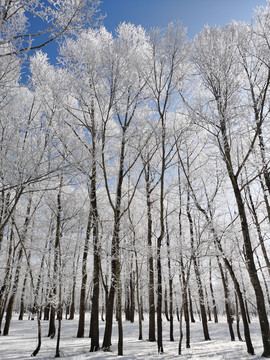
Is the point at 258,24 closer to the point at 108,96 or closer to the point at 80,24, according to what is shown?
the point at 108,96

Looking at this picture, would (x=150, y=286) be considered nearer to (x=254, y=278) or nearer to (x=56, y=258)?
(x=56, y=258)

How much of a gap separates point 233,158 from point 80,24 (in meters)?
8.56

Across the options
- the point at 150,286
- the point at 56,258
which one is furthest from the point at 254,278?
the point at 56,258

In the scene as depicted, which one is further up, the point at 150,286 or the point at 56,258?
the point at 56,258

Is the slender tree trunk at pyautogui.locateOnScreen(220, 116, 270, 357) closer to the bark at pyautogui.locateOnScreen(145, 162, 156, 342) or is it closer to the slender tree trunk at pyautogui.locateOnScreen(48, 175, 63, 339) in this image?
the bark at pyautogui.locateOnScreen(145, 162, 156, 342)

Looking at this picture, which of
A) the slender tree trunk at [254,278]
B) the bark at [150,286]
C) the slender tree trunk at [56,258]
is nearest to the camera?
the slender tree trunk at [254,278]

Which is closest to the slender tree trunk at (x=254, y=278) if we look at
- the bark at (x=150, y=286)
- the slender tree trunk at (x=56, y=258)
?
the bark at (x=150, y=286)

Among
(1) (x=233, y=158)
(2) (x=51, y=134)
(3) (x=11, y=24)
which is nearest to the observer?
(3) (x=11, y=24)

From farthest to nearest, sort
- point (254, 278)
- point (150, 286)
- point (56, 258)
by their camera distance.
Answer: point (150, 286)
point (56, 258)
point (254, 278)

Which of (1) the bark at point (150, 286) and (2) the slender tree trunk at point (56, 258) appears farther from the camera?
(1) the bark at point (150, 286)

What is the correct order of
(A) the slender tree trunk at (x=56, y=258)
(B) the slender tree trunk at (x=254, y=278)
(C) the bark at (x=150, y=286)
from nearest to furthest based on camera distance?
(B) the slender tree trunk at (x=254, y=278), (A) the slender tree trunk at (x=56, y=258), (C) the bark at (x=150, y=286)

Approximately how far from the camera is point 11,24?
3336mm

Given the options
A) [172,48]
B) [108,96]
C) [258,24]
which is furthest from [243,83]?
[108,96]

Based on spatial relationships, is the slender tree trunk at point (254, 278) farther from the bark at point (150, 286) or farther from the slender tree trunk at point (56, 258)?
the slender tree trunk at point (56, 258)
